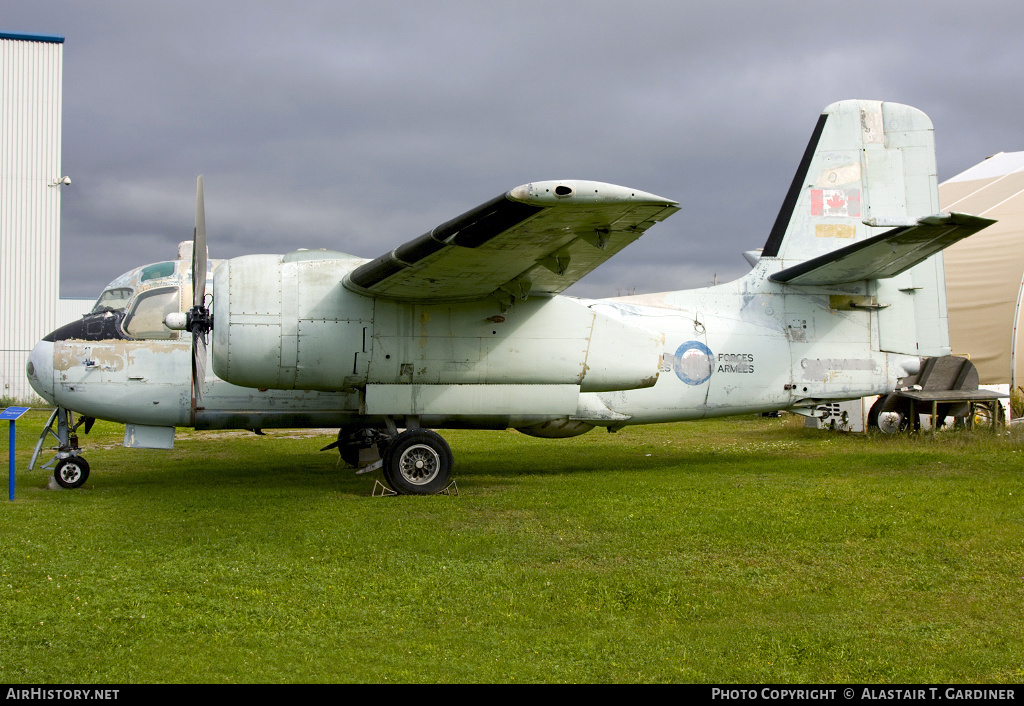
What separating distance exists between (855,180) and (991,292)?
11.9 metres

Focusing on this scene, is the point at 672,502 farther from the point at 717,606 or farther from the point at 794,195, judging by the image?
the point at 794,195

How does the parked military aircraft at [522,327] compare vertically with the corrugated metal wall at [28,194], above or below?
below

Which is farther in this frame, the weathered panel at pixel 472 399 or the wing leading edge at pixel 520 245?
the weathered panel at pixel 472 399

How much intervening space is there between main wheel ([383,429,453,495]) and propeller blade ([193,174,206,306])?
10.3ft

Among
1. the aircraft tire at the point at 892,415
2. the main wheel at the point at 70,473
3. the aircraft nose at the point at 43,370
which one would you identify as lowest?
the main wheel at the point at 70,473

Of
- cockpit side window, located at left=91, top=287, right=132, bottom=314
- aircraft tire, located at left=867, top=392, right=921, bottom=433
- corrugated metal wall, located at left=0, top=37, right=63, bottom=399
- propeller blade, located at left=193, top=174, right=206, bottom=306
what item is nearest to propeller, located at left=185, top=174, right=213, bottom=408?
propeller blade, located at left=193, top=174, right=206, bottom=306

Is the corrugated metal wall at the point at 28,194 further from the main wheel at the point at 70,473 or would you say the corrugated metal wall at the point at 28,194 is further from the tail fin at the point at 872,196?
the tail fin at the point at 872,196

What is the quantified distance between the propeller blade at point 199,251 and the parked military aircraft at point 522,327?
1.4 inches

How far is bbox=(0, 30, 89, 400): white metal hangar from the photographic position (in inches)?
1287

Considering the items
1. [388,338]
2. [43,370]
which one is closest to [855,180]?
[388,338]

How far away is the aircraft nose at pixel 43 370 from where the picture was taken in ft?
35.1

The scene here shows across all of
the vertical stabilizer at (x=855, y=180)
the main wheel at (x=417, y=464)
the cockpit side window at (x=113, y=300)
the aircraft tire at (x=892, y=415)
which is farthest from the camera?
the aircraft tire at (x=892, y=415)

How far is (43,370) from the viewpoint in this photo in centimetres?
1070

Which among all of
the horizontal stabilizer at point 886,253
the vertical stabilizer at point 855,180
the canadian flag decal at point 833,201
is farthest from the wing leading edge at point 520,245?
the canadian flag decal at point 833,201
